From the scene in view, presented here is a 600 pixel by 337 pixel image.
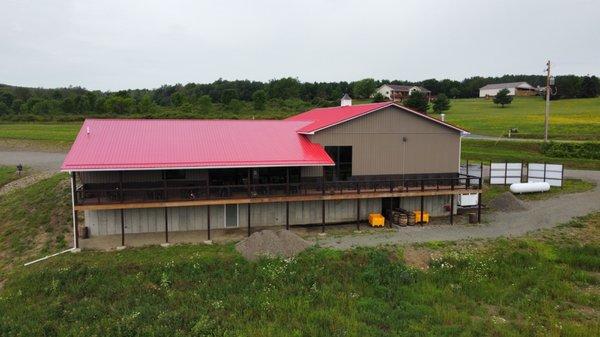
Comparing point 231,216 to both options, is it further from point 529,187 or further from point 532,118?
point 532,118

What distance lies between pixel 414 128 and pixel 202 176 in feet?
36.7

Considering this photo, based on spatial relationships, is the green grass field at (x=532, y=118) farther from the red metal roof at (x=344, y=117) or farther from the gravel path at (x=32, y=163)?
the gravel path at (x=32, y=163)

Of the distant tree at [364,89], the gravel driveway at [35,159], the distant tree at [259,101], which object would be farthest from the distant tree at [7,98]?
the distant tree at [364,89]

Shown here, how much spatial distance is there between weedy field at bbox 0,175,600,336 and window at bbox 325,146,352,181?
5.42 metres

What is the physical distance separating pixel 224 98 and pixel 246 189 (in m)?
59.7

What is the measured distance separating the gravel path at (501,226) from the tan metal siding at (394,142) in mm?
3419

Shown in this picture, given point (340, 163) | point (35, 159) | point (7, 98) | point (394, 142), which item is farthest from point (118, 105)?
point (394, 142)

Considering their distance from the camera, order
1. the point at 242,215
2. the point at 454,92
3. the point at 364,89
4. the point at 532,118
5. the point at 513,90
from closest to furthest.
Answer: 1. the point at 242,215
2. the point at 532,118
3. the point at 364,89
4. the point at 513,90
5. the point at 454,92

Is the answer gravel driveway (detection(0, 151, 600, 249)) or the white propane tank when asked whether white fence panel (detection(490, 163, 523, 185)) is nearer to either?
the white propane tank

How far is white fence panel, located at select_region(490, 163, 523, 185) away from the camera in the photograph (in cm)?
3152

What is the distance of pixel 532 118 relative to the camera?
63062 millimetres

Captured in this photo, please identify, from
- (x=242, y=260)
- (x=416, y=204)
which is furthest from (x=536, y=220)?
(x=242, y=260)

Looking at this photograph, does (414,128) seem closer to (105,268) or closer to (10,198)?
(105,268)

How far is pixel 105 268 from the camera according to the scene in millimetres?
16938
